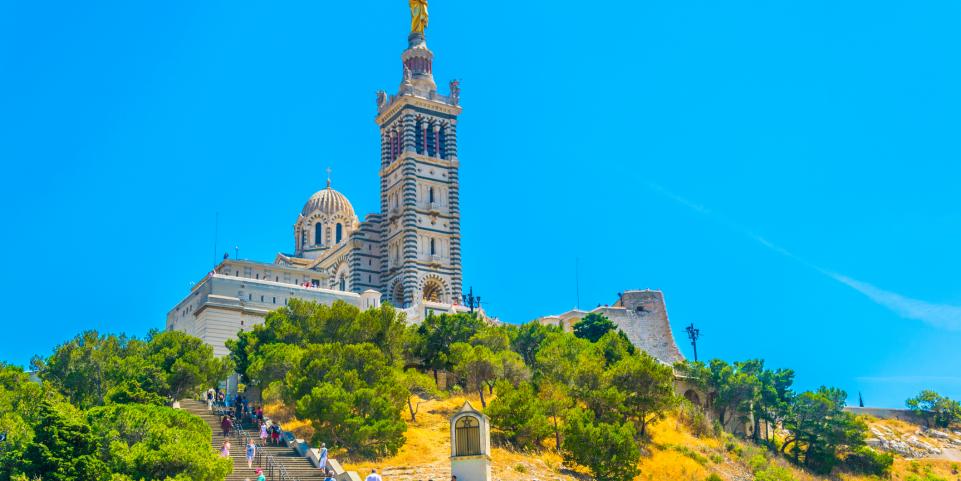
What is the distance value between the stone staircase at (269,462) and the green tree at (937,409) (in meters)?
54.0

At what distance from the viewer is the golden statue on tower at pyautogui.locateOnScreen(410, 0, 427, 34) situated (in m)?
95.9

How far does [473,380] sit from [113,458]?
26.6 m

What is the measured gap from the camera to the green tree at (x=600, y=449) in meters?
49.8

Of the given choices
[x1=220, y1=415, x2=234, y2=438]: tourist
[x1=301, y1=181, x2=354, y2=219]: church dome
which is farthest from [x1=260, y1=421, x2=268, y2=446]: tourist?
[x1=301, y1=181, x2=354, y2=219]: church dome

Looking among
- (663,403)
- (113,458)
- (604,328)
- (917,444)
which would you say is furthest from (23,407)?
(917,444)

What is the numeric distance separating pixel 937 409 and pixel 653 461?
36155 millimetres

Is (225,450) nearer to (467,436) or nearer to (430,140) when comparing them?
(467,436)

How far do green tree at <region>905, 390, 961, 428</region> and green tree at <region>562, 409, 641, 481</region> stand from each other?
134 ft

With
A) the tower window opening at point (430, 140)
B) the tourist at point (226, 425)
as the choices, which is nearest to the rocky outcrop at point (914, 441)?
the tower window opening at point (430, 140)

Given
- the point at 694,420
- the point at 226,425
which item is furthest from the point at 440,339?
the point at 226,425

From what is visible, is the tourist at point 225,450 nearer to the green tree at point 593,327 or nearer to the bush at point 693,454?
the bush at point 693,454

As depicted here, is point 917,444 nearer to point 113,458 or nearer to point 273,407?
point 273,407

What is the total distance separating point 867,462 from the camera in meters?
68.2

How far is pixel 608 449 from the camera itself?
164 ft
